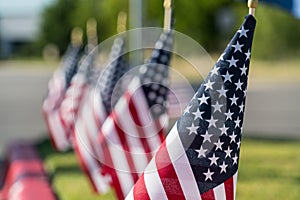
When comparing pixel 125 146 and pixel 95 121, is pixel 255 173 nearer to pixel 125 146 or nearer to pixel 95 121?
pixel 95 121

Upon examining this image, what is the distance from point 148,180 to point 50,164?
267 inches

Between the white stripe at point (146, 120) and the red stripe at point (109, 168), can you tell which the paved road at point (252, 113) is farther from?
the white stripe at point (146, 120)

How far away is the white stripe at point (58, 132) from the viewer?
10.6 meters

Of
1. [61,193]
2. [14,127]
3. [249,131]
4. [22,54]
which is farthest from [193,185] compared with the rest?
[22,54]

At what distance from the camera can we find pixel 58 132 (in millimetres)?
10633

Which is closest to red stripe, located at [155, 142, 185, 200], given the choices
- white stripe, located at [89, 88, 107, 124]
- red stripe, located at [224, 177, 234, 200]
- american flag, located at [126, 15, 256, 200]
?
american flag, located at [126, 15, 256, 200]

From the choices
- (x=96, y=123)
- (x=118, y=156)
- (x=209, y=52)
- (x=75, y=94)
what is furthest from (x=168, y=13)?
(x=209, y=52)

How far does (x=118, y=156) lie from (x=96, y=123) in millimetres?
1736

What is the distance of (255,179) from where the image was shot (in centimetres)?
1016

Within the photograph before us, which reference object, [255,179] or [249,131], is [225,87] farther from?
[249,131]

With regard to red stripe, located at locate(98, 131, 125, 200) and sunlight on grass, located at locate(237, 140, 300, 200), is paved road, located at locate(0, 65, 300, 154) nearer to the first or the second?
sunlight on grass, located at locate(237, 140, 300, 200)

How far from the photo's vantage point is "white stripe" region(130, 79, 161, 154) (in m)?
7.06

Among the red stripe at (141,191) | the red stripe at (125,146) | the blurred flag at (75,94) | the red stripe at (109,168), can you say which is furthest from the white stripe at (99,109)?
the red stripe at (141,191)

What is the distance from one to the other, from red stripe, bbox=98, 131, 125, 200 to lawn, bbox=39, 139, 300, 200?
165 centimetres
